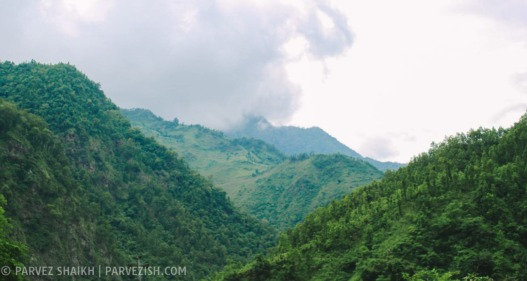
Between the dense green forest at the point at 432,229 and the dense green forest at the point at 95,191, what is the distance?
3461 cm

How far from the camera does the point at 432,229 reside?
61.6 metres

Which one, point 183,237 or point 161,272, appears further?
point 183,237

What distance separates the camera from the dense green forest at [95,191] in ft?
275

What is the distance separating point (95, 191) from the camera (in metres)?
118

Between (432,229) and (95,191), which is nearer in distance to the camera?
(432,229)

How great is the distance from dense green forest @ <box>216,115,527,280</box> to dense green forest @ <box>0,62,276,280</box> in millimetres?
34615

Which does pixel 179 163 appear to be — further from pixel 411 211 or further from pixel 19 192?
pixel 411 211

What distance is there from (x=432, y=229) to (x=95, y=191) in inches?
3332

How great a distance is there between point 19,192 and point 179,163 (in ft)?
283

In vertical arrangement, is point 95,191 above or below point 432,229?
above

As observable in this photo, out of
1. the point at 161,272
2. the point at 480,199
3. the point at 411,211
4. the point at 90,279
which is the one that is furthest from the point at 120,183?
the point at 480,199

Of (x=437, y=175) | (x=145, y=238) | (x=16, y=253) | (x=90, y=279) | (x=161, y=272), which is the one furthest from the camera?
(x=145, y=238)

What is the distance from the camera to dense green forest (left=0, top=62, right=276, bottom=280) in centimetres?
8375

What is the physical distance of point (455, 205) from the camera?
2516 inches
